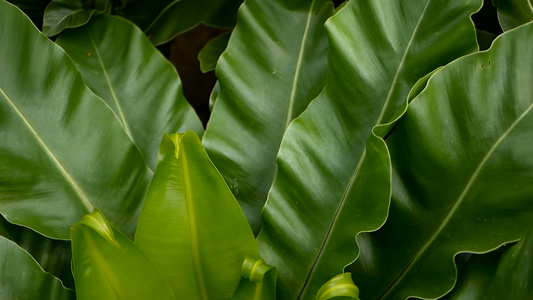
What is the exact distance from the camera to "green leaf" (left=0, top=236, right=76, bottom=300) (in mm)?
564

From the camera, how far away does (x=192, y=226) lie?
1.78 feet

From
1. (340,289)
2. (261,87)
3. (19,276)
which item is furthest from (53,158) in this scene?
(340,289)

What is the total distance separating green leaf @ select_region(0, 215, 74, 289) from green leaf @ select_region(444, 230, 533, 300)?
0.43 m

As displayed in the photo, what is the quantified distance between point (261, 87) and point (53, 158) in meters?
0.25

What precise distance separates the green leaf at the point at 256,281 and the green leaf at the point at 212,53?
1.29 ft

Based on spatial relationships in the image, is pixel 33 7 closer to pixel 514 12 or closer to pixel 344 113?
pixel 344 113

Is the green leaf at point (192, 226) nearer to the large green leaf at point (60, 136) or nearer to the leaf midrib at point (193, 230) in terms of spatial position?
the leaf midrib at point (193, 230)

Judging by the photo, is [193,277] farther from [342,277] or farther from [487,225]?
[487,225]

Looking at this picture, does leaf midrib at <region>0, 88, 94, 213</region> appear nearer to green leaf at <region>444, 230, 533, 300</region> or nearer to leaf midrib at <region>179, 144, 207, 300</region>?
leaf midrib at <region>179, 144, 207, 300</region>

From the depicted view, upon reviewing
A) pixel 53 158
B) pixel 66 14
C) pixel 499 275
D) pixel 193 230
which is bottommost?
pixel 499 275

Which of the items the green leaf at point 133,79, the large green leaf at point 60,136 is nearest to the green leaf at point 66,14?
the green leaf at point 133,79

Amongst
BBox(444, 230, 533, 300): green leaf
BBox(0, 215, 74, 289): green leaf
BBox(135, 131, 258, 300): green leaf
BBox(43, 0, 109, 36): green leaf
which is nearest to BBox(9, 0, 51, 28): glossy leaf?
BBox(43, 0, 109, 36): green leaf

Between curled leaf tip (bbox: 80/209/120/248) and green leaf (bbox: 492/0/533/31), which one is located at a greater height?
curled leaf tip (bbox: 80/209/120/248)

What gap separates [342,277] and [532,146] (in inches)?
8.1
